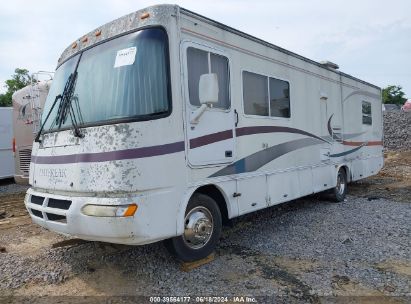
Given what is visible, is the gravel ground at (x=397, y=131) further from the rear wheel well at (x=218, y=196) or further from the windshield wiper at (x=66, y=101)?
the windshield wiper at (x=66, y=101)

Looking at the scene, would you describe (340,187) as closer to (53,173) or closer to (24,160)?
(53,173)

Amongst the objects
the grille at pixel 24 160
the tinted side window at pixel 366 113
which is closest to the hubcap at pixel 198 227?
the grille at pixel 24 160

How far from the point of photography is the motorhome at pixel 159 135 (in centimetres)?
398

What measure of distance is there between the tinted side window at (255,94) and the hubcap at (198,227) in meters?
1.65

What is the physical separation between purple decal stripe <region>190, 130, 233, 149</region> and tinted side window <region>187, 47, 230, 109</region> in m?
0.36

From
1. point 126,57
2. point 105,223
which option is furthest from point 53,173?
point 126,57

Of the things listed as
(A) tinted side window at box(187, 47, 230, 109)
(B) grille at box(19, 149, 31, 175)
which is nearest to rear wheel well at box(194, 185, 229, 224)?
(A) tinted side window at box(187, 47, 230, 109)

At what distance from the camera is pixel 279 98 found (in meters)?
6.43

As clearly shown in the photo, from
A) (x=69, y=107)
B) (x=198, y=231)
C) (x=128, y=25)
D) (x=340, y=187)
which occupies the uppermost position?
(x=128, y=25)

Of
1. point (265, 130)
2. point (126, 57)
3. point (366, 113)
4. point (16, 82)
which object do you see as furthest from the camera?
point (16, 82)

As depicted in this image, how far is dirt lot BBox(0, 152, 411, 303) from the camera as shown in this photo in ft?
13.4

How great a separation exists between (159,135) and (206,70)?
127cm

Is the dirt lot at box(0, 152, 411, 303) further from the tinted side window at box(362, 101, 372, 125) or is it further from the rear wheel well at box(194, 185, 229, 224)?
the tinted side window at box(362, 101, 372, 125)

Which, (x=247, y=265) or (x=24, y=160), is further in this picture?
(x=24, y=160)
